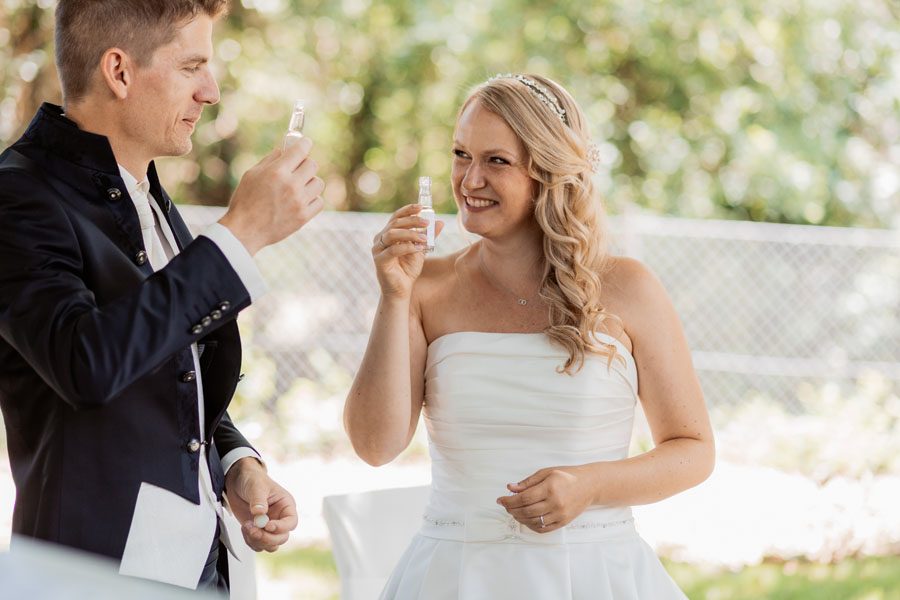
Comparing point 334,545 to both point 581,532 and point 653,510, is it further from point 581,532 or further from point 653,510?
point 653,510

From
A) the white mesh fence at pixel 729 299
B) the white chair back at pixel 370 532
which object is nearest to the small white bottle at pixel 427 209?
the white chair back at pixel 370 532

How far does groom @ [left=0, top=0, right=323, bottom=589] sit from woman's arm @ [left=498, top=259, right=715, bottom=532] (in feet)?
3.25

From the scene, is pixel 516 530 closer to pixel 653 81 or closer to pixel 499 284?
pixel 499 284

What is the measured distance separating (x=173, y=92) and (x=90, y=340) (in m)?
0.57

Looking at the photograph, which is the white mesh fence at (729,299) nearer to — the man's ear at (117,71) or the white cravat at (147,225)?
the white cravat at (147,225)

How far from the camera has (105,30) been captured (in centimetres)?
179

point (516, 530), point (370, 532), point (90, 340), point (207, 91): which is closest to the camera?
point (90, 340)

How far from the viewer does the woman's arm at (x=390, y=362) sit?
246 centimetres

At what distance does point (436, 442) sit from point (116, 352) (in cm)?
138

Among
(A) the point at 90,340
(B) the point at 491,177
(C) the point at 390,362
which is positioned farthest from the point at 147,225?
(B) the point at 491,177

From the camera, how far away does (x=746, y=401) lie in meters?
8.20

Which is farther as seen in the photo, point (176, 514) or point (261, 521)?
point (261, 521)

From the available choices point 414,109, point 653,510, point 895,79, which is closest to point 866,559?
point 653,510

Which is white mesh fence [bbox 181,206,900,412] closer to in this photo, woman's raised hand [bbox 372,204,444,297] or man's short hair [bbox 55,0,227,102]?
woman's raised hand [bbox 372,204,444,297]
